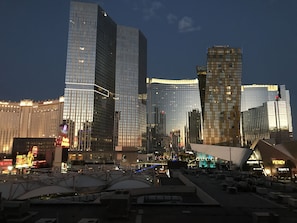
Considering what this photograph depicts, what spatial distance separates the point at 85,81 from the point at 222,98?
103 metres

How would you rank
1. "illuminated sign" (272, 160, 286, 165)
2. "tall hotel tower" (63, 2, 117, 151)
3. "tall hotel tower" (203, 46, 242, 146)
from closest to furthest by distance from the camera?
"illuminated sign" (272, 160, 286, 165) < "tall hotel tower" (203, 46, 242, 146) < "tall hotel tower" (63, 2, 117, 151)

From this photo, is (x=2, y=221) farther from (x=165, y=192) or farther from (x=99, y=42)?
(x=99, y=42)

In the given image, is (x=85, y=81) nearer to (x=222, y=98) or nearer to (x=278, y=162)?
(x=222, y=98)

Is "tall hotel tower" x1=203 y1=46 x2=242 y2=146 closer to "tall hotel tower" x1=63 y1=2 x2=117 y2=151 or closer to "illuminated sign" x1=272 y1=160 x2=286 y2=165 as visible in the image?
"illuminated sign" x1=272 y1=160 x2=286 y2=165

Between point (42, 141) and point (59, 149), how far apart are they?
3920 inches

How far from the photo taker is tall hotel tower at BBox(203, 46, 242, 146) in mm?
132875

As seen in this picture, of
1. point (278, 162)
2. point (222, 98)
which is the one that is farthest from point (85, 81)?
point (278, 162)

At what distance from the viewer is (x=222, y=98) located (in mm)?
134375

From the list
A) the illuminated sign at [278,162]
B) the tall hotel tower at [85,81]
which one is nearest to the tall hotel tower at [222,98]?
the illuminated sign at [278,162]

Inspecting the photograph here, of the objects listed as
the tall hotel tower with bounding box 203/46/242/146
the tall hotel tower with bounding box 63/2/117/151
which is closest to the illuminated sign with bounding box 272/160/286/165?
the tall hotel tower with bounding box 203/46/242/146

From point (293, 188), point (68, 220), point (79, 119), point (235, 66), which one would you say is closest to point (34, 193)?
→ point (68, 220)

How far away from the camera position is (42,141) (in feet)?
636

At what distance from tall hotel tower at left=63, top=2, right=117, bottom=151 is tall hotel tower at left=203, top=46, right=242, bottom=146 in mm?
89209

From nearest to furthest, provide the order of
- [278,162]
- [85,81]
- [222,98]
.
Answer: [278,162] < [222,98] < [85,81]
